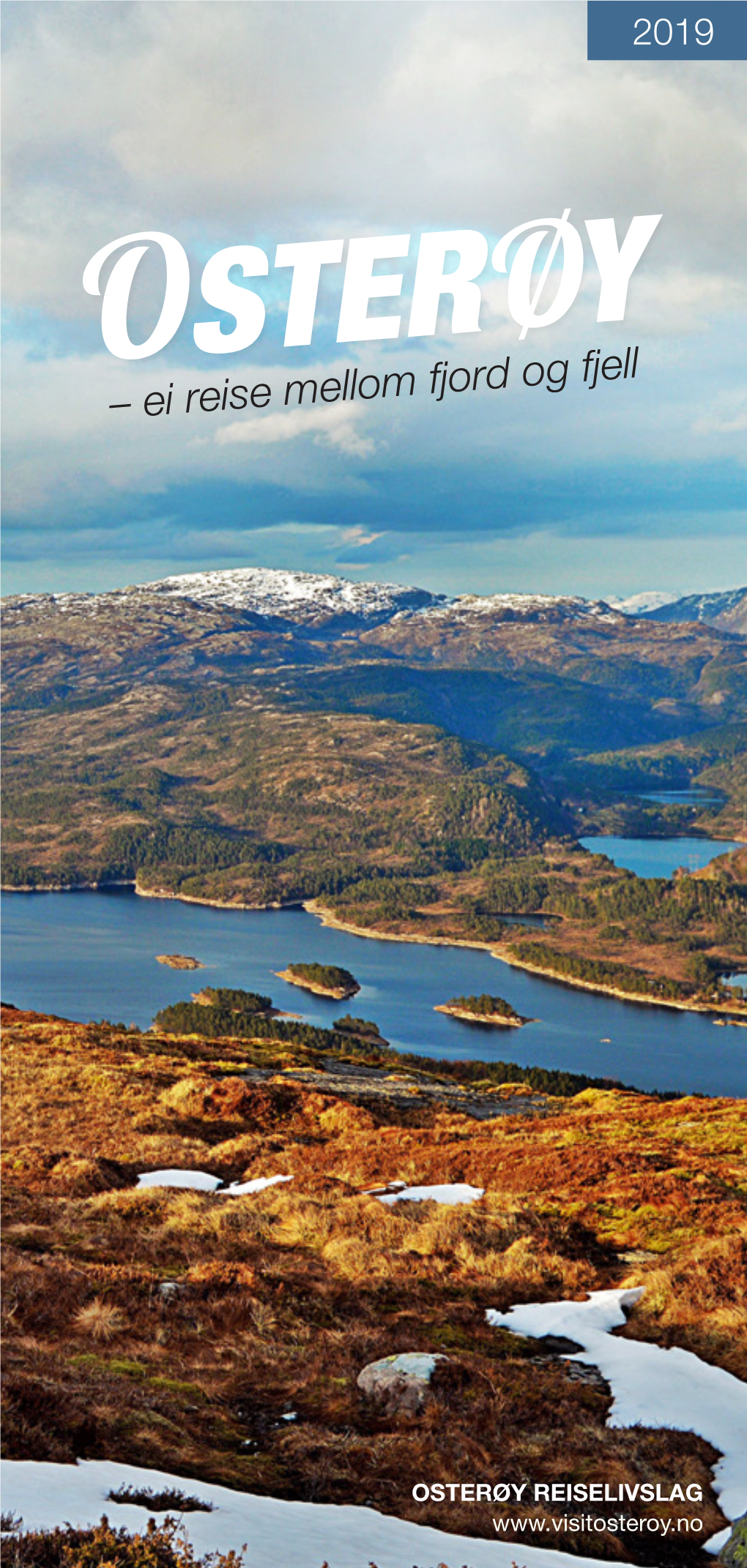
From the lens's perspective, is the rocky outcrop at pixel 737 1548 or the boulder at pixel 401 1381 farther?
the boulder at pixel 401 1381

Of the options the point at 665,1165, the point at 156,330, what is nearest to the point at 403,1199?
the point at 665,1165

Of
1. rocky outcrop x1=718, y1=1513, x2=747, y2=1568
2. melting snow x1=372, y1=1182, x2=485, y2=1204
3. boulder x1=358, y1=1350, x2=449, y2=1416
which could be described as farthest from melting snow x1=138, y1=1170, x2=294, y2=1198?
rocky outcrop x1=718, y1=1513, x2=747, y2=1568

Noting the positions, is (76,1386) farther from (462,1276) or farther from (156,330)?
(156,330)

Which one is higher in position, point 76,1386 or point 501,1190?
point 76,1386

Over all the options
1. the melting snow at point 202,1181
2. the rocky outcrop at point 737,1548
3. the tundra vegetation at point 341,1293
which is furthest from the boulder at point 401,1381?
the melting snow at point 202,1181

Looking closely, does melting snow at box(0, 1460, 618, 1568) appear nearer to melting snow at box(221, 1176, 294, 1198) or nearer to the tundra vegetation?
the tundra vegetation

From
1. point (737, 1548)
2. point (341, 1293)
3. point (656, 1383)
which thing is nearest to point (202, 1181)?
point (341, 1293)

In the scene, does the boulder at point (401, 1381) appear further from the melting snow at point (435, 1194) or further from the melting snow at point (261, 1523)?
the melting snow at point (435, 1194)

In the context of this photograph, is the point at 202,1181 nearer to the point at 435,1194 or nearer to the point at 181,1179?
the point at 181,1179
